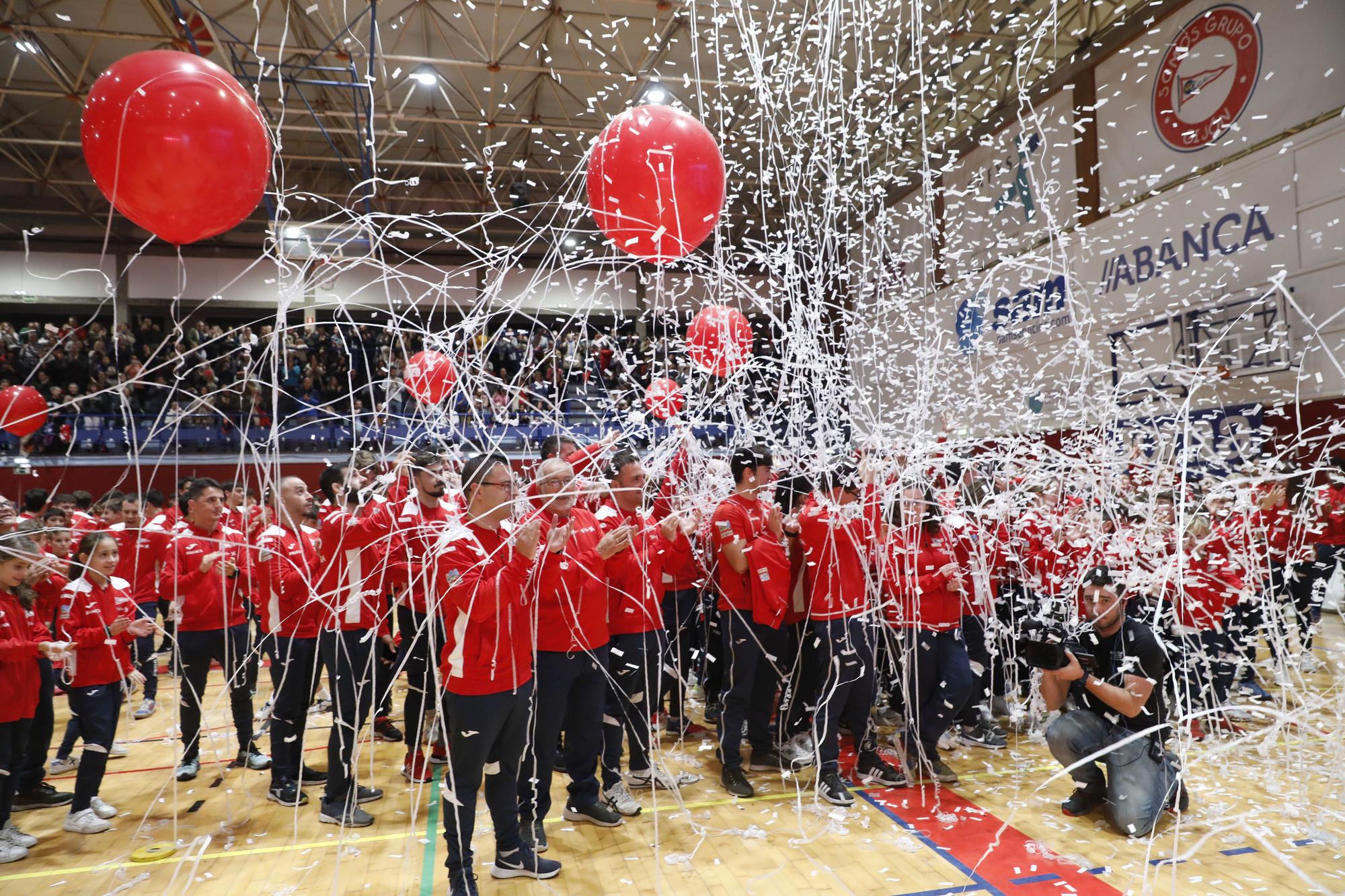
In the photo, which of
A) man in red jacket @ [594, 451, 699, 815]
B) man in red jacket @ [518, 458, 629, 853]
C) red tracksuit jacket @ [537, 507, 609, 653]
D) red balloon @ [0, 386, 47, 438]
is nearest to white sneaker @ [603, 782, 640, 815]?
man in red jacket @ [594, 451, 699, 815]

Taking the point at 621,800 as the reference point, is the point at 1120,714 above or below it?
above

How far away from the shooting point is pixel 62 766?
185 inches

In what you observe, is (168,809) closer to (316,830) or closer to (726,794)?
(316,830)

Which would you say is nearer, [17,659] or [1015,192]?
[17,659]

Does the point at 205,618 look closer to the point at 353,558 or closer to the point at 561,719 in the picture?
the point at 353,558

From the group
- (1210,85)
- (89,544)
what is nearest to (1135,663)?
(89,544)

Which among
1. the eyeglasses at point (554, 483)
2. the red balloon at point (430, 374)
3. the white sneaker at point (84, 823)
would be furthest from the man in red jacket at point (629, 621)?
the white sneaker at point (84, 823)

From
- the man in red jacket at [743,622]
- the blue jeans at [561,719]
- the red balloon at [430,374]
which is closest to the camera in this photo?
the blue jeans at [561,719]

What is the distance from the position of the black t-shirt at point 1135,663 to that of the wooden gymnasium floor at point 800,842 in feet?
0.93

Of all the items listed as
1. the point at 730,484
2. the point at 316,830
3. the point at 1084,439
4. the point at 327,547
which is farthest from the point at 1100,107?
the point at 316,830

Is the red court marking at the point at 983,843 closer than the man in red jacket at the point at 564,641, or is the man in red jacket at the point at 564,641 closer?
the red court marking at the point at 983,843

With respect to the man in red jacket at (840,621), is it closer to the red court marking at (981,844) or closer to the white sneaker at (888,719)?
the red court marking at (981,844)

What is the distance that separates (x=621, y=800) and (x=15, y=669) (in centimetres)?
277

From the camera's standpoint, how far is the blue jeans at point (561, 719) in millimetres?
3316
